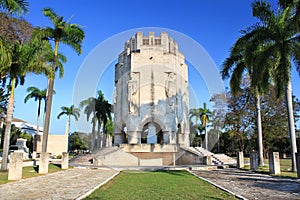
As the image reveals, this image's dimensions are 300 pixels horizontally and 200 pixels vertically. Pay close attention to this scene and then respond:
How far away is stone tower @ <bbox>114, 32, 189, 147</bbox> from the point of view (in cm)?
2914

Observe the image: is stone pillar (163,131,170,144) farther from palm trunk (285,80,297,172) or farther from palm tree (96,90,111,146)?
palm trunk (285,80,297,172)

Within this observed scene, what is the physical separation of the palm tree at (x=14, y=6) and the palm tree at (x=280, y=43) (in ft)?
45.1

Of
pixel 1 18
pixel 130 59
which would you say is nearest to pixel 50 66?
pixel 1 18

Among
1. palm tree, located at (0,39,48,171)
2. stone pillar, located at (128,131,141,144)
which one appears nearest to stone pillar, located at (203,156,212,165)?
stone pillar, located at (128,131,141,144)

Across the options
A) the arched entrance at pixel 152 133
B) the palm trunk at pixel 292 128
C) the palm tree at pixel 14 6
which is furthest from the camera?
the arched entrance at pixel 152 133

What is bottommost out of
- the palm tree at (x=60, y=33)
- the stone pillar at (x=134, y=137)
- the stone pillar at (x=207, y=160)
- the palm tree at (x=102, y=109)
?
the stone pillar at (x=207, y=160)

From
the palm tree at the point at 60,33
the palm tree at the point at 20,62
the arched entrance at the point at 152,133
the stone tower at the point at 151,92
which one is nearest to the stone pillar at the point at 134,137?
the stone tower at the point at 151,92

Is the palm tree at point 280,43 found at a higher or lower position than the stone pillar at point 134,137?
higher

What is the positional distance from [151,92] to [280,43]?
53.6 ft

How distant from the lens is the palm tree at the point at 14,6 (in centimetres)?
1168

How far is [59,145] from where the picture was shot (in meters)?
46.7

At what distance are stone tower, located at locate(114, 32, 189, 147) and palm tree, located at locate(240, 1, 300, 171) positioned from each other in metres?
13.7

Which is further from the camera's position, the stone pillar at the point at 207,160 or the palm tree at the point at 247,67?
the stone pillar at the point at 207,160

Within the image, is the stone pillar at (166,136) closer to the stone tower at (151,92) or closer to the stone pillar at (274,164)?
the stone tower at (151,92)
